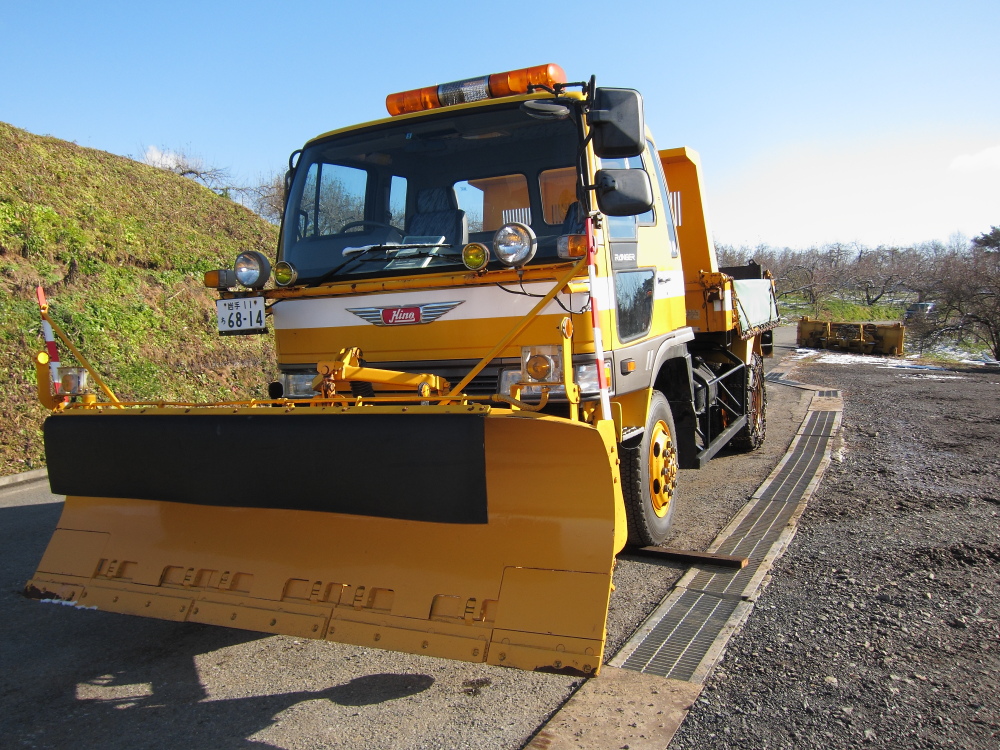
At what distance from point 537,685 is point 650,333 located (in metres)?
2.33

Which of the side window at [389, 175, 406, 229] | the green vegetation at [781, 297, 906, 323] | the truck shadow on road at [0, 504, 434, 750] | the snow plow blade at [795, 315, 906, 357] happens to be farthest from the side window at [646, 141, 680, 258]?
the green vegetation at [781, 297, 906, 323]

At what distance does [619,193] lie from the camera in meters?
3.55

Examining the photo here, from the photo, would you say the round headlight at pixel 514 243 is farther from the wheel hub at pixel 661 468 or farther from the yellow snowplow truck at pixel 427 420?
the wheel hub at pixel 661 468

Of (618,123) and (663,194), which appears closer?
(618,123)

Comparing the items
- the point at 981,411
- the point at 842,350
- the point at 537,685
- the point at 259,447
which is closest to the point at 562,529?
the point at 537,685

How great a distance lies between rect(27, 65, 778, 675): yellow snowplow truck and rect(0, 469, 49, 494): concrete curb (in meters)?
5.35

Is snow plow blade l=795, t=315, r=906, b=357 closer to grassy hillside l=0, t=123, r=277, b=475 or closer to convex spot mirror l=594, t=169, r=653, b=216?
grassy hillside l=0, t=123, r=277, b=475

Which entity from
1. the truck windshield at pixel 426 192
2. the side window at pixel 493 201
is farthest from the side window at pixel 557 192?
the side window at pixel 493 201

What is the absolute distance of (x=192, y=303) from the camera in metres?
13.4

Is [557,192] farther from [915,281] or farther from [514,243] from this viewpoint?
[915,281]

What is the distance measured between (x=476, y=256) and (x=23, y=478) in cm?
729

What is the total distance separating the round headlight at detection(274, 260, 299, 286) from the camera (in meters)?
4.12

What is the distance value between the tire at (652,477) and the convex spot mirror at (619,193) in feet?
4.42

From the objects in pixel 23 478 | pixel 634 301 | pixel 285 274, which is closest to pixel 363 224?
pixel 285 274
